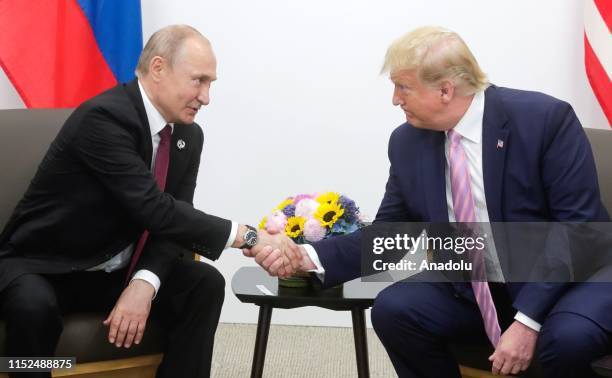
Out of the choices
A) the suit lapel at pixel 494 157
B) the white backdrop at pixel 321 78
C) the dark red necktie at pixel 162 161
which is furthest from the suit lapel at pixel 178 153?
the white backdrop at pixel 321 78

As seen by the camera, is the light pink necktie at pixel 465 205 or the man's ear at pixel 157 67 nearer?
the light pink necktie at pixel 465 205

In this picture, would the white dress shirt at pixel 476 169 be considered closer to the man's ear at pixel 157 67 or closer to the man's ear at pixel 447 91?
the man's ear at pixel 447 91

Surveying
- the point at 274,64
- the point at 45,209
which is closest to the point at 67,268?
the point at 45,209

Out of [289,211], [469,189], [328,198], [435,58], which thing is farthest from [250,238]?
[435,58]

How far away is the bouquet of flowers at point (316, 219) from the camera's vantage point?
2867mm

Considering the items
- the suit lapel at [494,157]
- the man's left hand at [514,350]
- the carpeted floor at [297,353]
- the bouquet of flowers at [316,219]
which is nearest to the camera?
the man's left hand at [514,350]

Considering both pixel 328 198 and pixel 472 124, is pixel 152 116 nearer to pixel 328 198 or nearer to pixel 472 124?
pixel 328 198

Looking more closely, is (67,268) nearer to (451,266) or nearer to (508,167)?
(451,266)

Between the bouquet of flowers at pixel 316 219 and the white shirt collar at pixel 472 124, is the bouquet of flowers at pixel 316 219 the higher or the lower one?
the lower one

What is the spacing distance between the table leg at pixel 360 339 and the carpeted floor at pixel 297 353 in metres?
0.83

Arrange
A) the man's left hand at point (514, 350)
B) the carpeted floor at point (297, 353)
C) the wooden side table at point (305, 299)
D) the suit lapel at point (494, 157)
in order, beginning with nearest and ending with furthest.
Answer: the man's left hand at point (514, 350) < the suit lapel at point (494, 157) < the wooden side table at point (305, 299) < the carpeted floor at point (297, 353)

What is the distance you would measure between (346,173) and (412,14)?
80 cm

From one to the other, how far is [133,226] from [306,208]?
1.81ft

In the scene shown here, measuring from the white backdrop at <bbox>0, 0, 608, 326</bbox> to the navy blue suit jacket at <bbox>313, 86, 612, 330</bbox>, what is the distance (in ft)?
4.40
